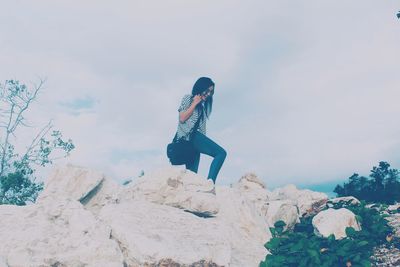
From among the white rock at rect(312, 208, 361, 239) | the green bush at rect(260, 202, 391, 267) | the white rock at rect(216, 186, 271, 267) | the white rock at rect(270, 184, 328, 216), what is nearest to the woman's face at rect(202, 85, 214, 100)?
the white rock at rect(216, 186, 271, 267)

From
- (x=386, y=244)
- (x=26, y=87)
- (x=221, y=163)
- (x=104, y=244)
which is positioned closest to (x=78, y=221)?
(x=104, y=244)

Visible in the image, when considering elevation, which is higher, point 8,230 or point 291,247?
point 291,247

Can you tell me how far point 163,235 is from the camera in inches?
297

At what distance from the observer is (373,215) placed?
32.1 ft

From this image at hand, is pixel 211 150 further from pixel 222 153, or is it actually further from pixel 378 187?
pixel 378 187

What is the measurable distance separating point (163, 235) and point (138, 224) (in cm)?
48

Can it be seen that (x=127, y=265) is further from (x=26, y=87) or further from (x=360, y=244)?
(x=26, y=87)

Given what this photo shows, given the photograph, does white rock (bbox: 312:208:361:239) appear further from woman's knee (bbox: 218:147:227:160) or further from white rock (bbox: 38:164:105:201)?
white rock (bbox: 38:164:105:201)

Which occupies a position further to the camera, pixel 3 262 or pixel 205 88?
pixel 205 88

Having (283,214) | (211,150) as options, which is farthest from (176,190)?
(283,214)

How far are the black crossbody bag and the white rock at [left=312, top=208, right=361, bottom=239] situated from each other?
2.93m

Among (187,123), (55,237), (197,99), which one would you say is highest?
(197,99)

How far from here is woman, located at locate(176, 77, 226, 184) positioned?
9539 millimetres

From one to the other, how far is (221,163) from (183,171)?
949 mm
